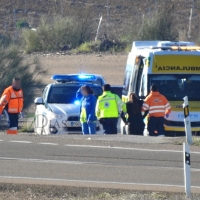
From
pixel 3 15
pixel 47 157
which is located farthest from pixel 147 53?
pixel 3 15

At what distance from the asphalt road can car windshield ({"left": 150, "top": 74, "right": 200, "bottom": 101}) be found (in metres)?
2.31

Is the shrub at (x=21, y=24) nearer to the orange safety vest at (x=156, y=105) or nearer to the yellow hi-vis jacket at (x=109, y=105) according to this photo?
the yellow hi-vis jacket at (x=109, y=105)

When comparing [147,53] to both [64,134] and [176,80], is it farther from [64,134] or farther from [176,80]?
[64,134]

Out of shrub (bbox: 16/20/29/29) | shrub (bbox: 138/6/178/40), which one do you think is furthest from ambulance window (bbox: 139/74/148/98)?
shrub (bbox: 16/20/29/29)

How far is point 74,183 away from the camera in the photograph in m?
10.9

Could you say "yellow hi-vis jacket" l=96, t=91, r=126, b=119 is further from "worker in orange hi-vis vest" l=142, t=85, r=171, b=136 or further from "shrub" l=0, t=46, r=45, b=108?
"shrub" l=0, t=46, r=45, b=108

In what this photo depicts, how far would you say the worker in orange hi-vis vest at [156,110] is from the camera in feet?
57.9

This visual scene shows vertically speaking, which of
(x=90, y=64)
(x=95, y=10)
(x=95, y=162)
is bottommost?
(x=90, y=64)

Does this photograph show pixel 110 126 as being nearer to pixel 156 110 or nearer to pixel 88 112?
pixel 88 112

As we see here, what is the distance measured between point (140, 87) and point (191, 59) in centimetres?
161

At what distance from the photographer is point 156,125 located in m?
18.0

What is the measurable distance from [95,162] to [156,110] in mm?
4968

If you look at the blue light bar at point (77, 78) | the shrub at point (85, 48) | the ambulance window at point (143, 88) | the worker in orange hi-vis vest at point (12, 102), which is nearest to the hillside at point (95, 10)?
the shrub at point (85, 48)

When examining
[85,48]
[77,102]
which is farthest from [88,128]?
[85,48]
